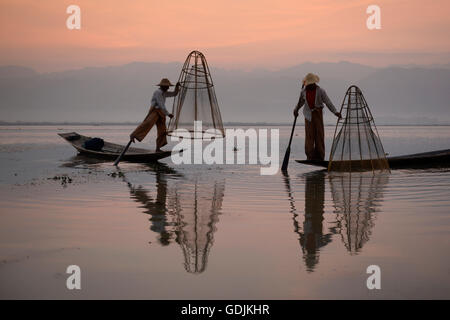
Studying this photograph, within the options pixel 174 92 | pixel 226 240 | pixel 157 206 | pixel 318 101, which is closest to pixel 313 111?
pixel 318 101

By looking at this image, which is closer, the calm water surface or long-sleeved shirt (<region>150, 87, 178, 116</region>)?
the calm water surface

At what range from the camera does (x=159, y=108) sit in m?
13.8

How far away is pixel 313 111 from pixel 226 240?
7661 millimetres

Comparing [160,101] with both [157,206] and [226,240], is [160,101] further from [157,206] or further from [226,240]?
[226,240]

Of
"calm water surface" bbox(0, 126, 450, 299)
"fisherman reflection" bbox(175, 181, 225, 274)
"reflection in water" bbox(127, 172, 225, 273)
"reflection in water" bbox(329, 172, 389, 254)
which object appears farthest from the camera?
"reflection in water" bbox(329, 172, 389, 254)

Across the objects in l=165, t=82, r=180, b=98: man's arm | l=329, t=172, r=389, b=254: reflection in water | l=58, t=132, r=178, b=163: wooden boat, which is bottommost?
l=329, t=172, r=389, b=254: reflection in water

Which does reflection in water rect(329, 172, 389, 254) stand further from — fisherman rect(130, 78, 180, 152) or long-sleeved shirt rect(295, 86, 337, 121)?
fisherman rect(130, 78, 180, 152)

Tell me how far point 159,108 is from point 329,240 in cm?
947

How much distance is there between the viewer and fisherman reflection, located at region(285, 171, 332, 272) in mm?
4535

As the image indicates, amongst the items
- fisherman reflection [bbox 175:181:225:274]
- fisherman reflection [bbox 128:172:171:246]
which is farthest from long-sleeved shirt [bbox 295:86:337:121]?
fisherman reflection [bbox 128:172:171:246]

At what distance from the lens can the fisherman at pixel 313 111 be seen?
1194cm

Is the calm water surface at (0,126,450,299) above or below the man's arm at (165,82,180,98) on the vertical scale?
below

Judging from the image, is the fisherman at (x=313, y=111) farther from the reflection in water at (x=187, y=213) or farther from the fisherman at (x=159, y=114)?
the fisherman at (x=159, y=114)

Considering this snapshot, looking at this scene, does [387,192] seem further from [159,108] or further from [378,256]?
[159,108]
